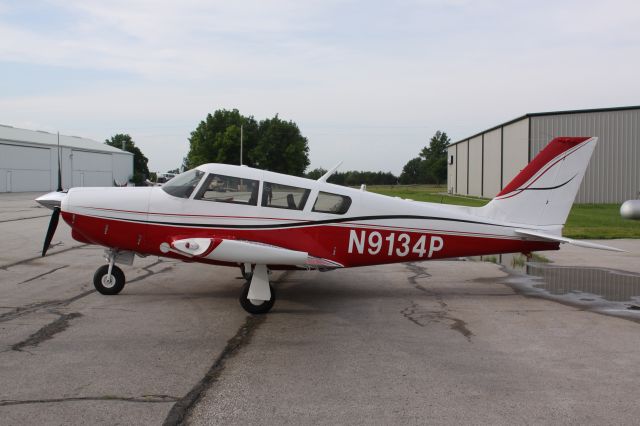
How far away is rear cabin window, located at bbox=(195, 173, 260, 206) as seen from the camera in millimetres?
8555

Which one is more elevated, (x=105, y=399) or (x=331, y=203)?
(x=331, y=203)

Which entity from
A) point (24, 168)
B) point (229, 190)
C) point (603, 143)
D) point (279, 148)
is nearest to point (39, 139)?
point (24, 168)

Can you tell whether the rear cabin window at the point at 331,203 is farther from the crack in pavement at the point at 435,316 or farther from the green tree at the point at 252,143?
the green tree at the point at 252,143

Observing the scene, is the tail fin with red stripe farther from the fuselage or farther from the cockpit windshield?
the cockpit windshield

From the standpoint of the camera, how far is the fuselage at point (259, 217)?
8484 mm

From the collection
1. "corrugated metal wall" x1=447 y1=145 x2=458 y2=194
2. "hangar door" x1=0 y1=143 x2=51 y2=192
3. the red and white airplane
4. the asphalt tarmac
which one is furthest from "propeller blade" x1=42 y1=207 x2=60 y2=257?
"corrugated metal wall" x1=447 y1=145 x2=458 y2=194

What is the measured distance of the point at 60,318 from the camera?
745 centimetres

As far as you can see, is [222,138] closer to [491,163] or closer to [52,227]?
[491,163]

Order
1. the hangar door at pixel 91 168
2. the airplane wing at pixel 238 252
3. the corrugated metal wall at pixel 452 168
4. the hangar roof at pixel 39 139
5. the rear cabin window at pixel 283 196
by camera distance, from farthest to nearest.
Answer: the corrugated metal wall at pixel 452 168 → the hangar door at pixel 91 168 → the hangar roof at pixel 39 139 → the rear cabin window at pixel 283 196 → the airplane wing at pixel 238 252

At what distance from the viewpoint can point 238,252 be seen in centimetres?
767

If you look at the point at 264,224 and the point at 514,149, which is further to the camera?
the point at 514,149

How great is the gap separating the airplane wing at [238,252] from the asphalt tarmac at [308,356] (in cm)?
82

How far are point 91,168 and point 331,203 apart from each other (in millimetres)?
71119

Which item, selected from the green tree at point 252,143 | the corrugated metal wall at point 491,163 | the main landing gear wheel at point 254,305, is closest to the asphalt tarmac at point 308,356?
the main landing gear wheel at point 254,305
